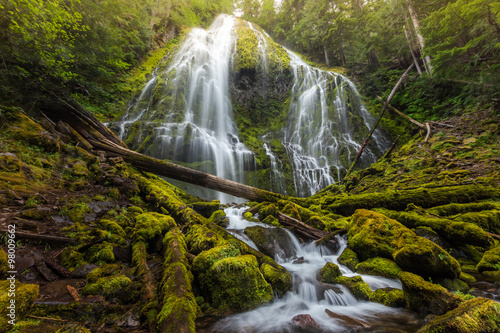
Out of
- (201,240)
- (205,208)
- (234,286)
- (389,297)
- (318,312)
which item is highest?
(205,208)

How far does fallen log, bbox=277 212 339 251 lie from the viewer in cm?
525

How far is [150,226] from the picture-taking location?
3730 mm

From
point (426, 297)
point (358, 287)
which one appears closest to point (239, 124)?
point (358, 287)

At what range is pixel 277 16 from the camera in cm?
3459

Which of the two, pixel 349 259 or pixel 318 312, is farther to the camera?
pixel 349 259

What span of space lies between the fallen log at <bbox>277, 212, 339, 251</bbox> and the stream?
2.69 feet

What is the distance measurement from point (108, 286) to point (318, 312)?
3075mm

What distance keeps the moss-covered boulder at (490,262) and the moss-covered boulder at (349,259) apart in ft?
6.70

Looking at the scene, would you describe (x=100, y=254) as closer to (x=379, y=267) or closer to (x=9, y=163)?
(x=9, y=163)

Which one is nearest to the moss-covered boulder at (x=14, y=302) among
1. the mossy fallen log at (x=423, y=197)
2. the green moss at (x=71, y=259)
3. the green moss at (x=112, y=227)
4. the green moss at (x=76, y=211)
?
the green moss at (x=71, y=259)

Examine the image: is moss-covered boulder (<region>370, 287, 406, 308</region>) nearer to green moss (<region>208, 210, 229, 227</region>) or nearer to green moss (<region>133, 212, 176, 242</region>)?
green moss (<region>133, 212, 176, 242</region>)

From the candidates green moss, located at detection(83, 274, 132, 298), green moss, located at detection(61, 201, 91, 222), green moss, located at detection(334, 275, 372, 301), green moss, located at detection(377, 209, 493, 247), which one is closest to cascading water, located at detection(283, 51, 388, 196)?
green moss, located at detection(377, 209, 493, 247)

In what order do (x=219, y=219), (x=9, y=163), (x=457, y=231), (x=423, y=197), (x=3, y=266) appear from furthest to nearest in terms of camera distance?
1. (x=219, y=219)
2. (x=423, y=197)
3. (x=457, y=231)
4. (x=9, y=163)
5. (x=3, y=266)

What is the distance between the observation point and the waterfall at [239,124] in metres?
13.5
